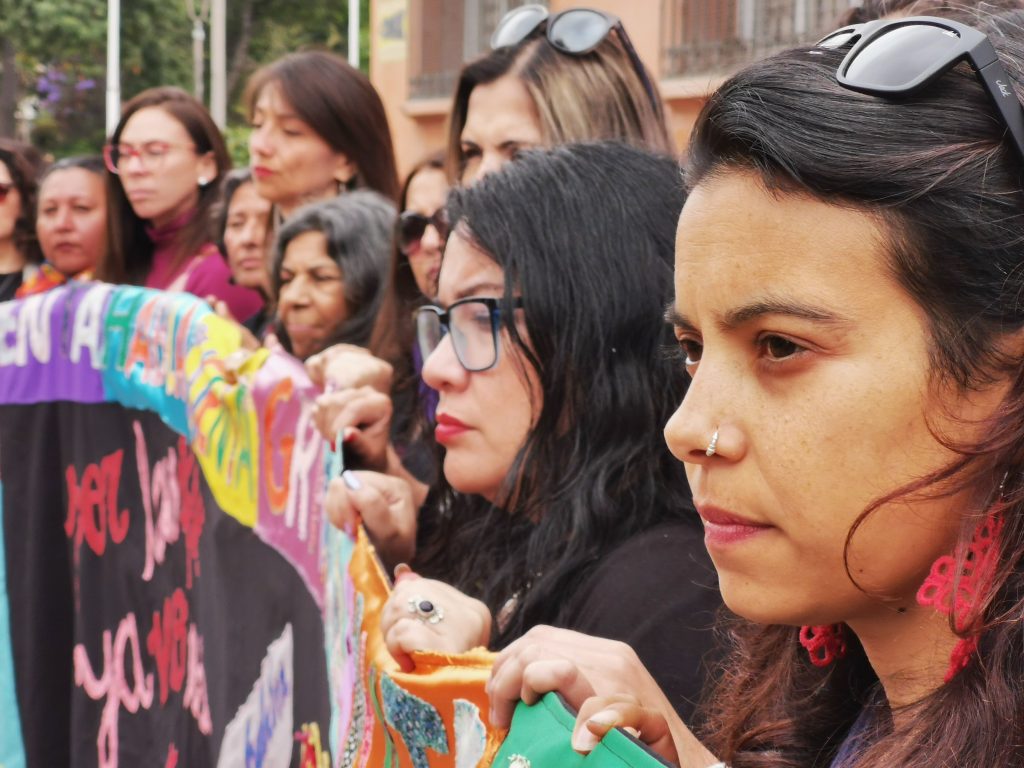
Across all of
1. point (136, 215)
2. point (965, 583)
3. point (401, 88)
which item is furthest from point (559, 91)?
point (401, 88)

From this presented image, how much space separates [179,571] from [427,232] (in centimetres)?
105

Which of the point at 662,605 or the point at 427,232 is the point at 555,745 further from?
the point at 427,232

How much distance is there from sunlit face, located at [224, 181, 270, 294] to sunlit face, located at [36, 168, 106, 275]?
1601 millimetres

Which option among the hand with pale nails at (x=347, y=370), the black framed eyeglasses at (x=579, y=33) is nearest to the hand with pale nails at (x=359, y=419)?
the hand with pale nails at (x=347, y=370)

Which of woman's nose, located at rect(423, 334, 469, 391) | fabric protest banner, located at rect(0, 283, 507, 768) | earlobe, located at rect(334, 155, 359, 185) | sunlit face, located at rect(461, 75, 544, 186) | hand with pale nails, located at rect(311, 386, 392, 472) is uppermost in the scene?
sunlit face, located at rect(461, 75, 544, 186)

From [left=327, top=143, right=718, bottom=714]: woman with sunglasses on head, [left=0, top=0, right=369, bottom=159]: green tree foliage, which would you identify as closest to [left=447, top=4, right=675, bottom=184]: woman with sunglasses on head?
[left=327, top=143, right=718, bottom=714]: woman with sunglasses on head

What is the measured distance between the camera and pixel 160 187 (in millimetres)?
5574

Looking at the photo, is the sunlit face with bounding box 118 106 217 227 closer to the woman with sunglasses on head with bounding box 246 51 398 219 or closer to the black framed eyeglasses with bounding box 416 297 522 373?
the woman with sunglasses on head with bounding box 246 51 398 219

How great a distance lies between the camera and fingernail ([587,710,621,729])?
1.44 m

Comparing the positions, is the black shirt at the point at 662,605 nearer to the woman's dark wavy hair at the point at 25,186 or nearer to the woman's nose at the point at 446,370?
the woman's nose at the point at 446,370

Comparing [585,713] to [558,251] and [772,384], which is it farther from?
[558,251]

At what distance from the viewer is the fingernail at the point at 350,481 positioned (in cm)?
269

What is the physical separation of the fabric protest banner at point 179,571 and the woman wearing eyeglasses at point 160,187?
103cm

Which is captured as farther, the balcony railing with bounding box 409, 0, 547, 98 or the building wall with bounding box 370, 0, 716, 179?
the balcony railing with bounding box 409, 0, 547, 98
